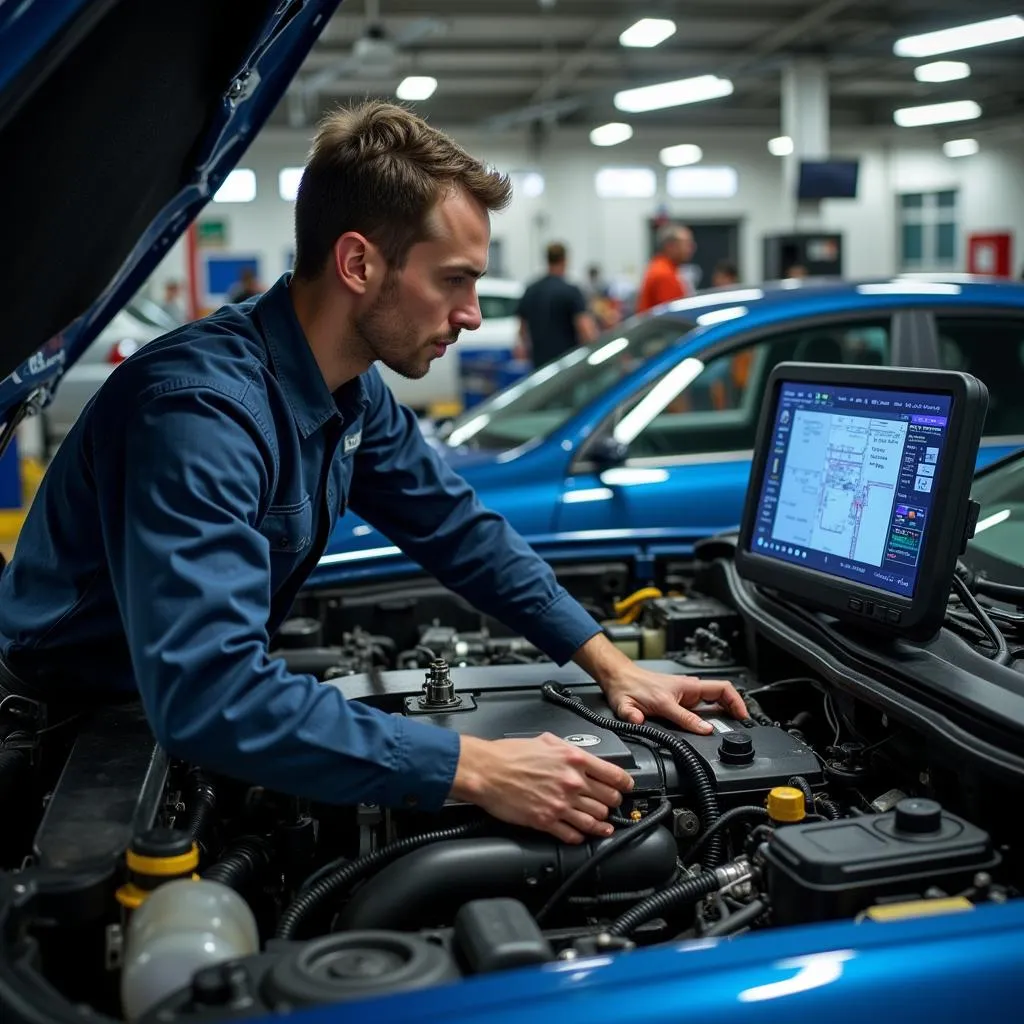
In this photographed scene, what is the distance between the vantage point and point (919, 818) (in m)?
1.64

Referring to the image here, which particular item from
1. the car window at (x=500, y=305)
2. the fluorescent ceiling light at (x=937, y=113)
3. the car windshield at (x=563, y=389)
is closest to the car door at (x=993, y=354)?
the car windshield at (x=563, y=389)

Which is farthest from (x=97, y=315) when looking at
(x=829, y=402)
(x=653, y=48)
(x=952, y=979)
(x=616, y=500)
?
(x=653, y=48)

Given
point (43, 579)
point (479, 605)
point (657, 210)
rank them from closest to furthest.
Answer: point (43, 579)
point (479, 605)
point (657, 210)

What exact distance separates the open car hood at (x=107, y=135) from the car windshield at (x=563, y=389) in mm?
1945

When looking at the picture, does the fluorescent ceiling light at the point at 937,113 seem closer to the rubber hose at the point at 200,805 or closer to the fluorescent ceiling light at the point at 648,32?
the fluorescent ceiling light at the point at 648,32

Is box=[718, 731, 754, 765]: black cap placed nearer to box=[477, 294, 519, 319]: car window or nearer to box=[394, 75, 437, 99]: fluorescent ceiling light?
box=[477, 294, 519, 319]: car window

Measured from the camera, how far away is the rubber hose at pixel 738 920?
1.64 metres

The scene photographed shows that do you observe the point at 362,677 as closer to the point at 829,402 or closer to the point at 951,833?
the point at 829,402

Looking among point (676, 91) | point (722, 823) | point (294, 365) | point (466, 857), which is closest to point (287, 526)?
point (294, 365)

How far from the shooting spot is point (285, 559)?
2168 millimetres

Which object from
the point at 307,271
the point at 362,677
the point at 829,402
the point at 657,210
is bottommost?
the point at 362,677

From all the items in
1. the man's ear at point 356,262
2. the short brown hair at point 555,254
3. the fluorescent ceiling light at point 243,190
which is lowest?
the man's ear at point 356,262

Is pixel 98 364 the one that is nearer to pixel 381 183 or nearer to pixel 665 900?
pixel 381 183

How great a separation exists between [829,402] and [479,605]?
80 centimetres
